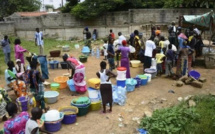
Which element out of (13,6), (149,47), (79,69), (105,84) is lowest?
(105,84)

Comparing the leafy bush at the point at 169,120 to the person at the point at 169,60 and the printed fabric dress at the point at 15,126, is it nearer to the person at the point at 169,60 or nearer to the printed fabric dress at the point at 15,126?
the printed fabric dress at the point at 15,126

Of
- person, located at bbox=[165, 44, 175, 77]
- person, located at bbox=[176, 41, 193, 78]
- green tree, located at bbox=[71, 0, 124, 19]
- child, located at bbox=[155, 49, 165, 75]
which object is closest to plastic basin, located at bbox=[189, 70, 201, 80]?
person, located at bbox=[176, 41, 193, 78]

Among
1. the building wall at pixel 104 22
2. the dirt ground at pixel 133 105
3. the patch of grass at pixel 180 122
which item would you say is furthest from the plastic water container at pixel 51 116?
the building wall at pixel 104 22

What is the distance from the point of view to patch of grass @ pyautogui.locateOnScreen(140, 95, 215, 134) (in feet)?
16.4

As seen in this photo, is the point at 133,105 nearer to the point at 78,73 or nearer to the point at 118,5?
the point at 78,73

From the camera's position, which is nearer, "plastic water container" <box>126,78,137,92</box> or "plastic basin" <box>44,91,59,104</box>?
"plastic basin" <box>44,91,59,104</box>

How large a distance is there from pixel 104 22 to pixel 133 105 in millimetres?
13996

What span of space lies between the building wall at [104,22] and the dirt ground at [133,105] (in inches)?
345

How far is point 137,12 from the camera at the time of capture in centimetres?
1828

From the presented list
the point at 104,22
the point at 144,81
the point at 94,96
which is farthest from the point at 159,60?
the point at 104,22

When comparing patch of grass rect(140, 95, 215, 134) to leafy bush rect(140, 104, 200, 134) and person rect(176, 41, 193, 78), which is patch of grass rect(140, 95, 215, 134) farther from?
person rect(176, 41, 193, 78)

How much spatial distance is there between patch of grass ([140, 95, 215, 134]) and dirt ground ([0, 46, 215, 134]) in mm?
494

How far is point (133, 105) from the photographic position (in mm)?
6570

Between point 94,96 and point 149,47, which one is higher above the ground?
point 149,47
